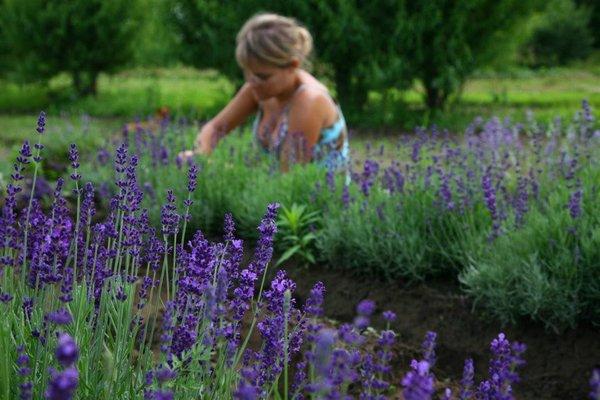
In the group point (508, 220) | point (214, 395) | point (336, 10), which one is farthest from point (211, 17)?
point (214, 395)

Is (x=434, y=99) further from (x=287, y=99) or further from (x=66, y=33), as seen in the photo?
(x=287, y=99)

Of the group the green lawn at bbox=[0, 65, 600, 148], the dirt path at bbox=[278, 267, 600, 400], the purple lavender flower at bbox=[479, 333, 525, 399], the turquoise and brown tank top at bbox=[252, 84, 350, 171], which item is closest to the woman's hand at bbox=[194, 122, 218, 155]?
the turquoise and brown tank top at bbox=[252, 84, 350, 171]

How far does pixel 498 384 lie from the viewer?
1626mm

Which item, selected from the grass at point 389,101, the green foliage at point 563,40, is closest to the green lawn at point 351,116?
the grass at point 389,101

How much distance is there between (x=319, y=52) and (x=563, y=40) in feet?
51.6

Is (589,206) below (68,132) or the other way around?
the other way around

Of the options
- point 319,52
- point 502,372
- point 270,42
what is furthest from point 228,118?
point 319,52

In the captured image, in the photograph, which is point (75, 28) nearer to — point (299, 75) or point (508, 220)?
point (299, 75)

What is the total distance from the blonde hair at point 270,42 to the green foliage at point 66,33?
9.63 m

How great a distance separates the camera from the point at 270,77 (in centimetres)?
527

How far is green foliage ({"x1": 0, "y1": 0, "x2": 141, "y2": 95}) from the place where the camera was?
14.1m

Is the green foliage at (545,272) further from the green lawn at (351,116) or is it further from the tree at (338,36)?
the tree at (338,36)

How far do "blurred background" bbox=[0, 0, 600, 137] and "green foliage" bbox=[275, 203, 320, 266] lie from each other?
6.84 metres

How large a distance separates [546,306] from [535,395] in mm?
357
